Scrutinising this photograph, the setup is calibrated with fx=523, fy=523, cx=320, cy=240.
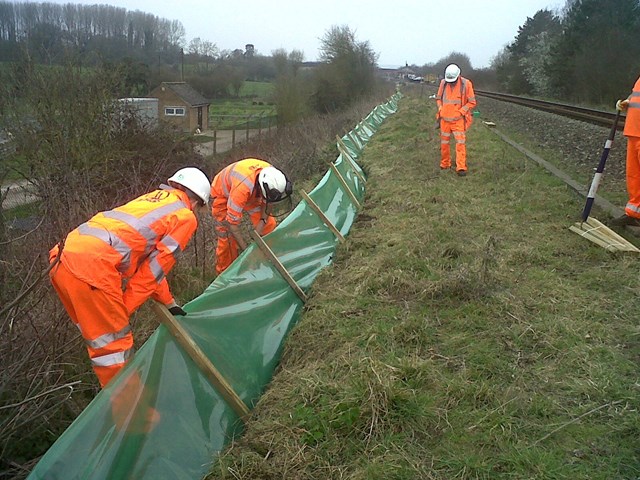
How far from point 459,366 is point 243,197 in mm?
2621

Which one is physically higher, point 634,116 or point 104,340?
point 634,116

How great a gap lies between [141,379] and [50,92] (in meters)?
13.1

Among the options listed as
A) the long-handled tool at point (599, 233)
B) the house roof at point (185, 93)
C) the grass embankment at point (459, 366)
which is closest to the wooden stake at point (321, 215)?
the grass embankment at point (459, 366)

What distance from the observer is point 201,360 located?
117 inches

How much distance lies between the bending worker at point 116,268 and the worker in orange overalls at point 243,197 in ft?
4.78

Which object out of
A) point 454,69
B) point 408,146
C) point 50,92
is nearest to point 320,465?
point 454,69

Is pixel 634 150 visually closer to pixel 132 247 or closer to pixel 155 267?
pixel 155 267

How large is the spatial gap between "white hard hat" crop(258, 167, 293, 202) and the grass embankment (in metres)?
0.93

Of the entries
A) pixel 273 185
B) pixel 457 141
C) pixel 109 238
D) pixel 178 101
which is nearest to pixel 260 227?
pixel 273 185

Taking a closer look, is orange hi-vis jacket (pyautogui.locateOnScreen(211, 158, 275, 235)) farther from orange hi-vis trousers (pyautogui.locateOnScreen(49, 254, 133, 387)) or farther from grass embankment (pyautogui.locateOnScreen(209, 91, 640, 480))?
orange hi-vis trousers (pyautogui.locateOnScreen(49, 254, 133, 387))

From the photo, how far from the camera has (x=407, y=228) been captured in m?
6.12

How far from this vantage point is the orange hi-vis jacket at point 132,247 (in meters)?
3.04

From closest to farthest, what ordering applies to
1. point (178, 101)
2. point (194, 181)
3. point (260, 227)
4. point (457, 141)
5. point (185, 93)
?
Result: 1. point (194, 181)
2. point (260, 227)
3. point (457, 141)
4. point (178, 101)
5. point (185, 93)

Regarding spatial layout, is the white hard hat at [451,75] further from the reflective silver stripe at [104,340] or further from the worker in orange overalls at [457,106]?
the reflective silver stripe at [104,340]
